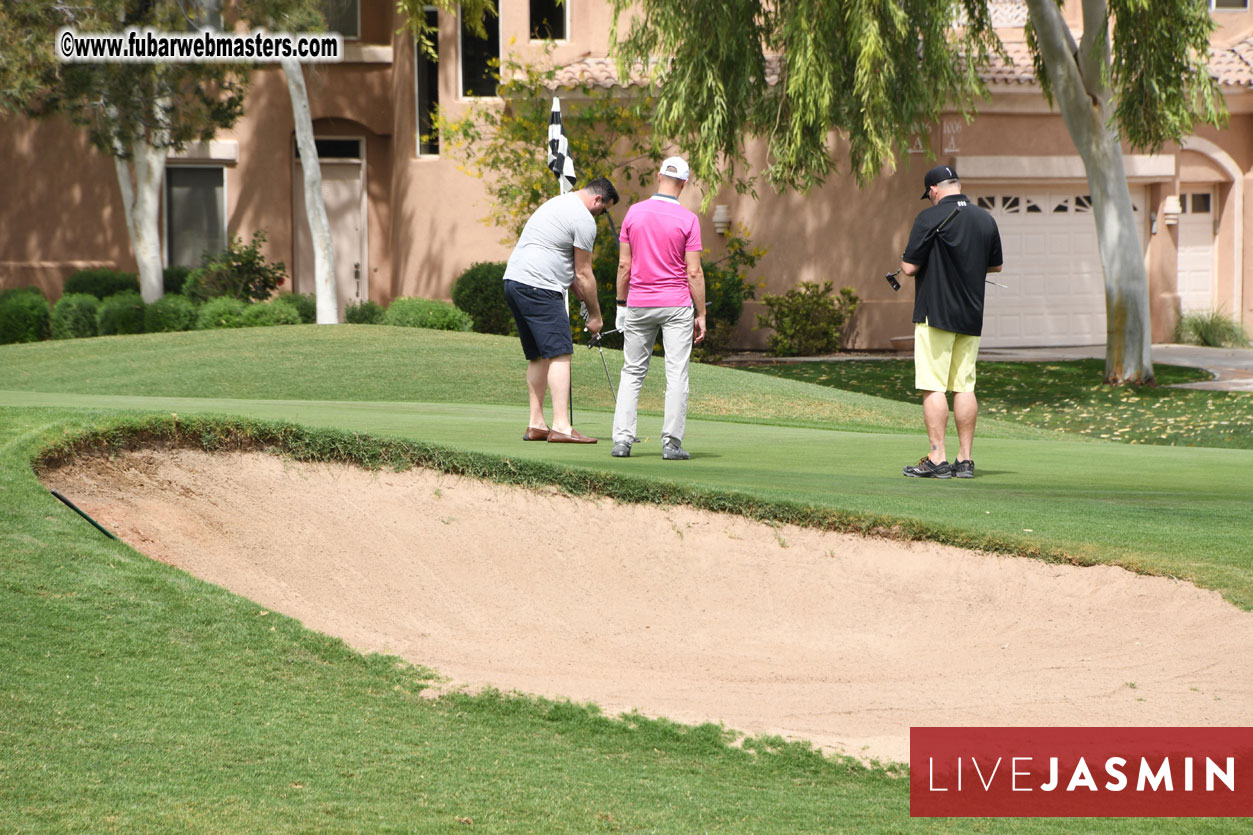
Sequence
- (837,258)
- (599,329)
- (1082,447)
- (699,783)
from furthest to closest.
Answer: (837,258) < (1082,447) < (599,329) < (699,783)

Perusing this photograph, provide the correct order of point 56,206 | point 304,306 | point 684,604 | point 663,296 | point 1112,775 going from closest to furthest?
point 1112,775 < point 684,604 < point 663,296 < point 304,306 < point 56,206

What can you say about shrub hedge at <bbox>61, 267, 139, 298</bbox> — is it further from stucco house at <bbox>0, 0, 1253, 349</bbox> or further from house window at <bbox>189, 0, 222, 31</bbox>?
house window at <bbox>189, 0, 222, 31</bbox>

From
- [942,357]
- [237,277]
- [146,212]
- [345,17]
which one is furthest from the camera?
[345,17]

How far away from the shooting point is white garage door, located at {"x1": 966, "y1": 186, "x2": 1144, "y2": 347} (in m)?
24.4

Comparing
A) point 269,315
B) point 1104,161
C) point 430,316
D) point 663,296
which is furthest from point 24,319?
point 663,296

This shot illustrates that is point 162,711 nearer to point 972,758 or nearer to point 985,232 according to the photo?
point 972,758

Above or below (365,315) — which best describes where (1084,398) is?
below

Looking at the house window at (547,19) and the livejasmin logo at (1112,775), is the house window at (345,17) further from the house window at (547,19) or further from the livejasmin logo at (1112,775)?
the livejasmin logo at (1112,775)

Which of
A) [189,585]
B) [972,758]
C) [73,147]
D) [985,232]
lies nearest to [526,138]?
[73,147]

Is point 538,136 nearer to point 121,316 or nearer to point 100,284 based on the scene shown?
point 121,316

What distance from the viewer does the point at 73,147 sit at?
2659cm

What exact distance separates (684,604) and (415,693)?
1849 millimetres

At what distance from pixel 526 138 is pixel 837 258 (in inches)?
240

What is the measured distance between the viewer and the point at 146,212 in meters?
23.6
